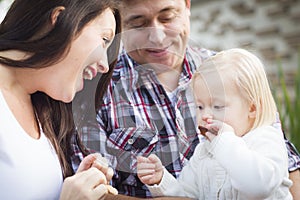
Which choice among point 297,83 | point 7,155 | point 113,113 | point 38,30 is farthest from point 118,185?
point 297,83

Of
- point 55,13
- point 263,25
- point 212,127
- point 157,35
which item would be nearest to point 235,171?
point 212,127

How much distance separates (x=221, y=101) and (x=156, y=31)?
0.21 metres

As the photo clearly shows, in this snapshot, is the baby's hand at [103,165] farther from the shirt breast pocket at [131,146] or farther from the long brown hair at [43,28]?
the long brown hair at [43,28]

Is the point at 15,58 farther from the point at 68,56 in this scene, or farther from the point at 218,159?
the point at 218,159

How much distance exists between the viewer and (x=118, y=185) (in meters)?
1.25

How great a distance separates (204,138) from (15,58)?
0.43 m

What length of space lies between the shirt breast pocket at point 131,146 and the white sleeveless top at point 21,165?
0.48ft

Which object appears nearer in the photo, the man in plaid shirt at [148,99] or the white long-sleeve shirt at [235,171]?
the white long-sleeve shirt at [235,171]

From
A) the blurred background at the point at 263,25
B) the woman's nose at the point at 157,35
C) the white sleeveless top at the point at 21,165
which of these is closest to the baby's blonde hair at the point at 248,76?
the woman's nose at the point at 157,35

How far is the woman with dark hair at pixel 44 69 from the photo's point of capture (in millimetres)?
1079

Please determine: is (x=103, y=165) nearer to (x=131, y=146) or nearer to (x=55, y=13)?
(x=131, y=146)

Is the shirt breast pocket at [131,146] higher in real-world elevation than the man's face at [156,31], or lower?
lower

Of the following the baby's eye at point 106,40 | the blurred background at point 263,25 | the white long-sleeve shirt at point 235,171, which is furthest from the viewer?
the blurred background at point 263,25

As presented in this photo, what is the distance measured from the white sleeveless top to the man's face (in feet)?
0.96
